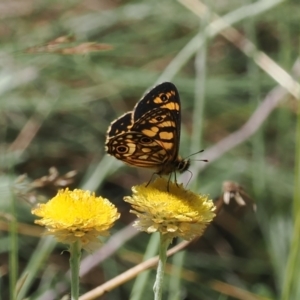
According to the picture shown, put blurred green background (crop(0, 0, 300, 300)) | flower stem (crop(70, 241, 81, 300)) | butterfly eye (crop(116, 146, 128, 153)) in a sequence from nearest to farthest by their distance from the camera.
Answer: flower stem (crop(70, 241, 81, 300)) → butterfly eye (crop(116, 146, 128, 153)) → blurred green background (crop(0, 0, 300, 300))

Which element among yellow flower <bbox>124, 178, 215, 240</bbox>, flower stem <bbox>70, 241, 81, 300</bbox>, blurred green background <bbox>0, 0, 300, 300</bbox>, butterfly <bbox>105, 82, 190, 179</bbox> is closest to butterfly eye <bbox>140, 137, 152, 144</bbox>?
butterfly <bbox>105, 82, 190, 179</bbox>

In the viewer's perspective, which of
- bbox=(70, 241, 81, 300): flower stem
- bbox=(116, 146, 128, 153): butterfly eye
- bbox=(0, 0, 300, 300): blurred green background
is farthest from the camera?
bbox=(0, 0, 300, 300): blurred green background

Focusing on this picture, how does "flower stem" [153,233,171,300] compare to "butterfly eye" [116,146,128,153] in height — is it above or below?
below

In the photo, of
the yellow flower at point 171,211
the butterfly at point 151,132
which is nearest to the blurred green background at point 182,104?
the butterfly at point 151,132

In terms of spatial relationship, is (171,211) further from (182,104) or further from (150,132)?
(182,104)

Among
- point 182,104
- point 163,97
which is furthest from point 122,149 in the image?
point 182,104

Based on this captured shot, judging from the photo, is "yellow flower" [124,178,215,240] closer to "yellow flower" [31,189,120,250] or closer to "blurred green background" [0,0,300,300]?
"yellow flower" [31,189,120,250]

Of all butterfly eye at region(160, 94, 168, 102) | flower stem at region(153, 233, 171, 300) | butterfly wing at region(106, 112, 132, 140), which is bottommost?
flower stem at region(153, 233, 171, 300)

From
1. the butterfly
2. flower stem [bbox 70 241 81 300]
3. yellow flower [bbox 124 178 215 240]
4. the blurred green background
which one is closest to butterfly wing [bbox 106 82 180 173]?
the butterfly

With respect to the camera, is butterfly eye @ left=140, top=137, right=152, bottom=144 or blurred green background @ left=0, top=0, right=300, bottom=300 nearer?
butterfly eye @ left=140, top=137, right=152, bottom=144
